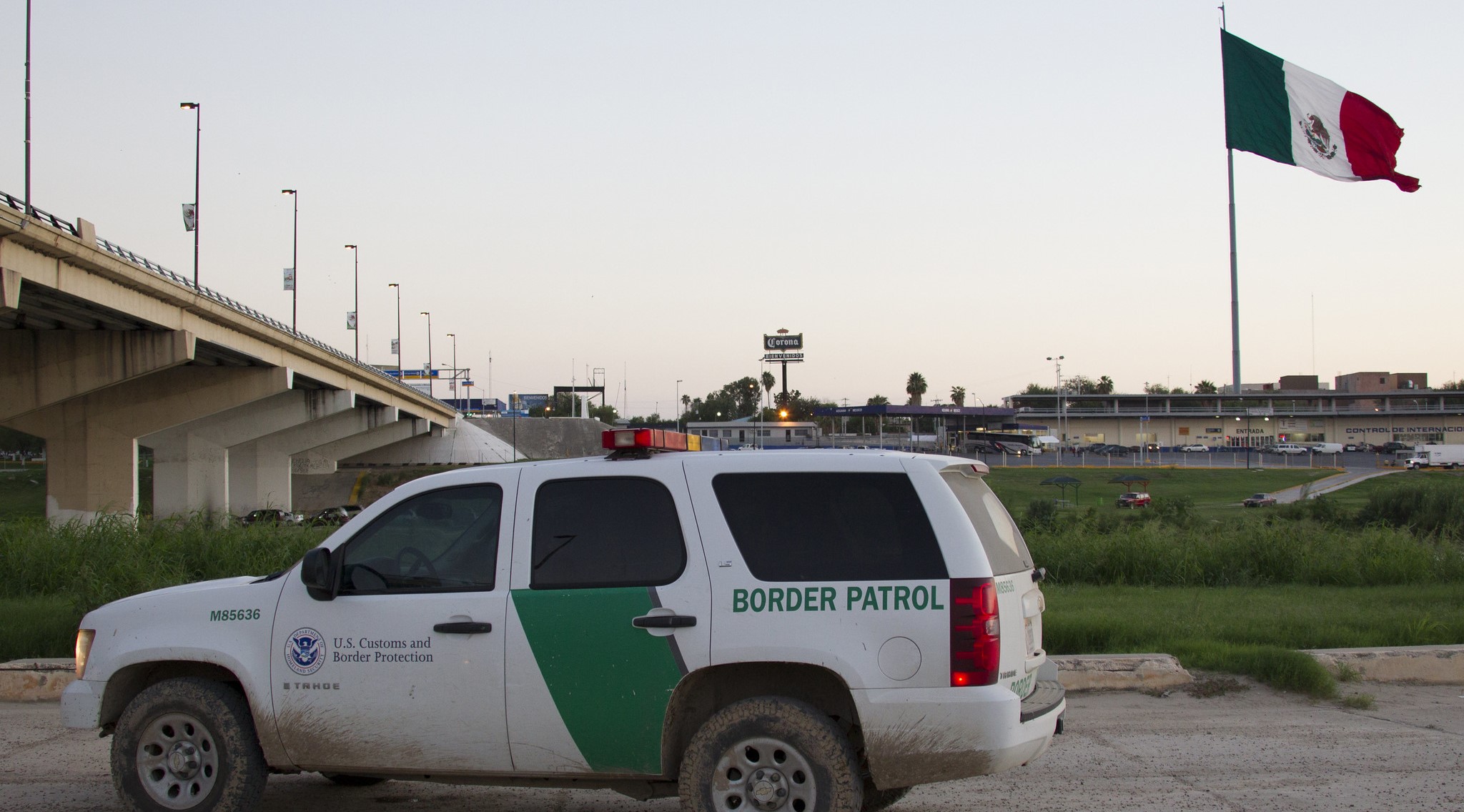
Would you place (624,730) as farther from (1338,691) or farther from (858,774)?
(1338,691)

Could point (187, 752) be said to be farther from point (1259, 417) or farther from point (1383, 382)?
point (1383, 382)

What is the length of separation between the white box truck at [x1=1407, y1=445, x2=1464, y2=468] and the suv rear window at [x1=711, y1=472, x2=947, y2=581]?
87.8 meters

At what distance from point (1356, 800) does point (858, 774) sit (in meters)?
3.09

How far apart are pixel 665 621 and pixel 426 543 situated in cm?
140

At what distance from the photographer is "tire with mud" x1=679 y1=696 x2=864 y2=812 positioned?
4859mm

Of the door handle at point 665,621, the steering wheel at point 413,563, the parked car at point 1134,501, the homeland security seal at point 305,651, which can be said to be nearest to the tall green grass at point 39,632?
the homeland security seal at point 305,651

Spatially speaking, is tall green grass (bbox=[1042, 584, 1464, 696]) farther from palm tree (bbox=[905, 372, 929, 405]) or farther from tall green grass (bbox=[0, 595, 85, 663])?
palm tree (bbox=[905, 372, 929, 405])

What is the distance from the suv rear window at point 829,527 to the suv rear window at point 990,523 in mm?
292

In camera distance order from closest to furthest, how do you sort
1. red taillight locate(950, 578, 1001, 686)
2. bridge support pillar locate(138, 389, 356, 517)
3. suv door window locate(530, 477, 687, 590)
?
red taillight locate(950, 578, 1001, 686), suv door window locate(530, 477, 687, 590), bridge support pillar locate(138, 389, 356, 517)

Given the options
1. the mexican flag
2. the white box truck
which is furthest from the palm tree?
the mexican flag

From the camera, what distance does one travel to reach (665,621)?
4984 mm

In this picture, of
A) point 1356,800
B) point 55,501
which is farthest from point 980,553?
point 55,501

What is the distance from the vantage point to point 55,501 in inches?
1619

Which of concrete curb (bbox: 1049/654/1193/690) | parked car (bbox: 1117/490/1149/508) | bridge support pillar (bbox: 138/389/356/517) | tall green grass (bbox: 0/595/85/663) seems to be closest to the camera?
concrete curb (bbox: 1049/654/1193/690)
